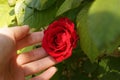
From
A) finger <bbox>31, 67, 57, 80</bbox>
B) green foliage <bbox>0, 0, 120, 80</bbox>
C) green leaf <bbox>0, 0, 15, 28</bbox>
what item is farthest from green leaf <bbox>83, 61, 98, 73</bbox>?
green leaf <bbox>0, 0, 15, 28</bbox>

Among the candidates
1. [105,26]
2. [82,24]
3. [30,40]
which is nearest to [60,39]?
[30,40]

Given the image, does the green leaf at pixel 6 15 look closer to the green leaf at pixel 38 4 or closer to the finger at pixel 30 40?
the finger at pixel 30 40

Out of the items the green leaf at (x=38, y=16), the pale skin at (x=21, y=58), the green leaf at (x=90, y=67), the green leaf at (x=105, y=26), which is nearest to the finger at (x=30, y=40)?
the pale skin at (x=21, y=58)

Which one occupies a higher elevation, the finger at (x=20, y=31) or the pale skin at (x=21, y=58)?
the finger at (x=20, y=31)

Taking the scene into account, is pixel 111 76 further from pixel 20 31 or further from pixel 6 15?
pixel 6 15

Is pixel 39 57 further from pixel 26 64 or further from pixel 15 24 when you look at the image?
pixel 15 24

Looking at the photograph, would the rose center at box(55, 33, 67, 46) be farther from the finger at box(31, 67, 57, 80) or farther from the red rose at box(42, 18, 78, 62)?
the finger at box(31, 67, 57, 80)

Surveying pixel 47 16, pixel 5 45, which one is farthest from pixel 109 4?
pixel 5 45
